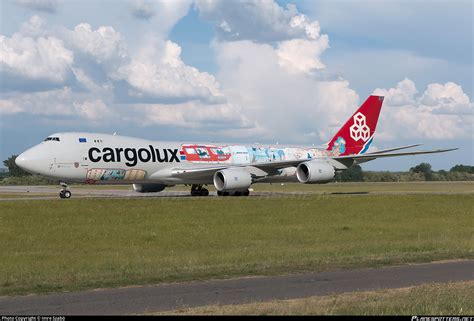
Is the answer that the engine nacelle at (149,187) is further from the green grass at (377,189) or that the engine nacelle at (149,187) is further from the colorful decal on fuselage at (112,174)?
the green grass at (377,189)

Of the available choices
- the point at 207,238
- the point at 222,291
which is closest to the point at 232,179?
the point at 207,238

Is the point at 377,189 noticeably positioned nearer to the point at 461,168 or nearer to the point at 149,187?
the point at 149,187

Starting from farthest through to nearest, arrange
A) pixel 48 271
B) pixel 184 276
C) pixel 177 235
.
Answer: pixel 177 235 → pixel 48 271 → pixel 184 276

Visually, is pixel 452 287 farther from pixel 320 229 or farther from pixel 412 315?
pixel 320 229

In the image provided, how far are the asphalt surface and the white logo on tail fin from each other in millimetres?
40270

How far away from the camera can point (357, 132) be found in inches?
2237

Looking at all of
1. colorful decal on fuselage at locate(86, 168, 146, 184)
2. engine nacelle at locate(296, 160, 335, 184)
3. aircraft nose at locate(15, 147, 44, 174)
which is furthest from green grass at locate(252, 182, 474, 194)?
aircraft nose at locate(15, 147, 44, 174)

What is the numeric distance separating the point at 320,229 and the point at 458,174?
4031 inches

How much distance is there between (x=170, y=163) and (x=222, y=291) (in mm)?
32664

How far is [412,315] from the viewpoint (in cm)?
1069

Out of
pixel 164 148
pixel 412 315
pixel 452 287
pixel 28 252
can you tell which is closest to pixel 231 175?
pixel 164 148

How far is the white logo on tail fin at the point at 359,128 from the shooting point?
186 feet
